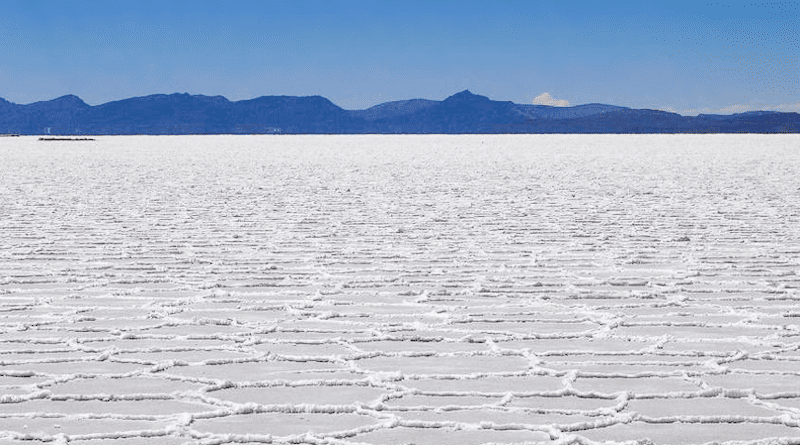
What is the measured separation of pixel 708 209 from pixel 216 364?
6.59m

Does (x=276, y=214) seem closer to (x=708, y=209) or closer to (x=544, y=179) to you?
(x=708, y=209)

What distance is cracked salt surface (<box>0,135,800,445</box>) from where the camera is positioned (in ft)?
7.98

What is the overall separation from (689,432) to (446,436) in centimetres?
59

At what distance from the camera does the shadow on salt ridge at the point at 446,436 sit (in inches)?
89.6

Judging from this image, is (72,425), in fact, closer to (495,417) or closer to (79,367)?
(79,367)

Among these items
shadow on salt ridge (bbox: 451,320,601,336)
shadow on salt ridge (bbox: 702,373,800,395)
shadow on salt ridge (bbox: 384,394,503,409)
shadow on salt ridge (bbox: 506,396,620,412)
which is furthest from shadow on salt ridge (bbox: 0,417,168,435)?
shadow on salt ridge (bbox: 702,373,800,395)

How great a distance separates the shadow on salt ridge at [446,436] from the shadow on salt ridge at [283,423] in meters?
0.08

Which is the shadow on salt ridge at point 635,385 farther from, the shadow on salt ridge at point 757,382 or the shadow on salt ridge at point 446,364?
the shadow on salt ridge at point 446,364

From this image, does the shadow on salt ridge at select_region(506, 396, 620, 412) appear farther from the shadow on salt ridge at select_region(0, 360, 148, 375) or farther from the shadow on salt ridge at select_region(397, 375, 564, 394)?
the shadow on salt ridge at select_region(0, 360, 148, 375)

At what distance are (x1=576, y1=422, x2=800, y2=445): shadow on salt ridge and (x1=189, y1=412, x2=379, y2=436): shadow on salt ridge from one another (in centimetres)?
57

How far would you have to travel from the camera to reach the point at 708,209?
8.69 metres

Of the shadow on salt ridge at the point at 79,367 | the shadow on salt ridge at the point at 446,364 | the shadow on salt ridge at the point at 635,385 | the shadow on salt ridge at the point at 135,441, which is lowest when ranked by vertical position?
the shadow on salt ridge at the point at 446,364

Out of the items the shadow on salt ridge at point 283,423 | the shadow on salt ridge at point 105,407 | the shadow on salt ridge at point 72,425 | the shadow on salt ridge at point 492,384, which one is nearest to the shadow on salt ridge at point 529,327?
the shadow on salt ridge at point 492,384

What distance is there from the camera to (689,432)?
2.33 meters
